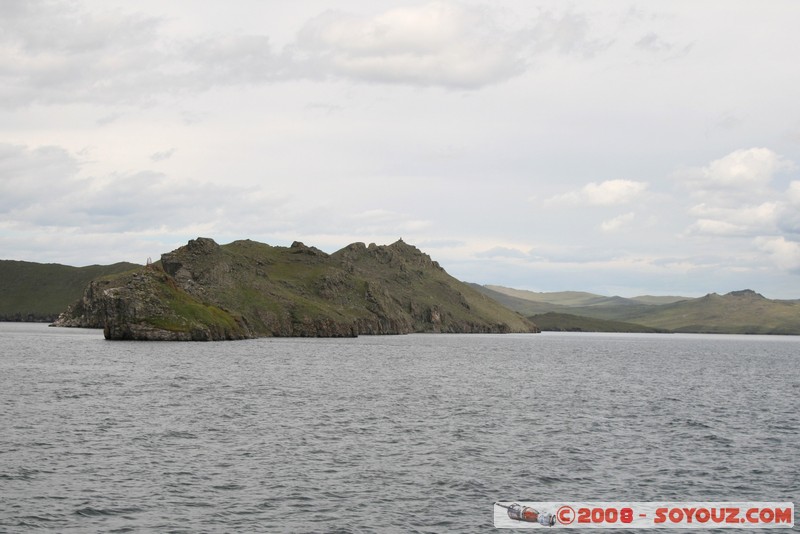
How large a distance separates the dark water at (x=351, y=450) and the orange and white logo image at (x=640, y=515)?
1.44m

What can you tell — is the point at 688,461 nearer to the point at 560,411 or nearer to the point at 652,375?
the point at 560,411

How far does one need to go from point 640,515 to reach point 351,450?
22.6 m

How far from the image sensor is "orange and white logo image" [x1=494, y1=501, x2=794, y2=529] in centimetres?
4006

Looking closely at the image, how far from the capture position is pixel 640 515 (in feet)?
136

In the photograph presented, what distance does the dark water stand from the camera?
4069 cm

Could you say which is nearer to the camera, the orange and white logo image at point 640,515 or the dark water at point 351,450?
the orange and white logo image at point 640,515

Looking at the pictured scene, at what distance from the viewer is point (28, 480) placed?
4500cm

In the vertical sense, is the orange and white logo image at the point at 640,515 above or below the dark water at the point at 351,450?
below

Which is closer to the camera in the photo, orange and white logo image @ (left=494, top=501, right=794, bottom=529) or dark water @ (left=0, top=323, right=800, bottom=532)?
orange and white logo image @ (left=494, top=501, right=794, bottom=529)

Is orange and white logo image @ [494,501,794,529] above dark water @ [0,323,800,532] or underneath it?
underneath

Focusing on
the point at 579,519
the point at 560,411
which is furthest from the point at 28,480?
the point at 560,411

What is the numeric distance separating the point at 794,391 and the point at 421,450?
8379 centimetres

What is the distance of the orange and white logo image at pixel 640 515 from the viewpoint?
131 feet

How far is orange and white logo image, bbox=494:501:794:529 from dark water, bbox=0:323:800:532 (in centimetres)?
144
